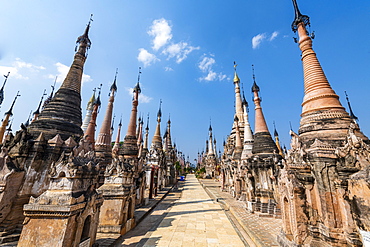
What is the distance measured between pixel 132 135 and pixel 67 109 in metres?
9.01

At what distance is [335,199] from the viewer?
229 inches

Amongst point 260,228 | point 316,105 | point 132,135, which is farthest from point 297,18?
point 132,135

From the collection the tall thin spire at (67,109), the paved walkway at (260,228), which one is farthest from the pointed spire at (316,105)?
the tall thin spire at (67,109)

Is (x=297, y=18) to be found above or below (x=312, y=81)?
above

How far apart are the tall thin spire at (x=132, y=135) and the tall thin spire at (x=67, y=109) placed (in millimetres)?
7410

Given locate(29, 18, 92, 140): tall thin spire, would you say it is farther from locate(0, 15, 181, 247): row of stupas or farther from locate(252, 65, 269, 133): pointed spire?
locate(252, 65, 269, 133): pointed spire

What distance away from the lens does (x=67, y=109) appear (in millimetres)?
9867

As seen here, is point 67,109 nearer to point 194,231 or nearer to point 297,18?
point 194,231

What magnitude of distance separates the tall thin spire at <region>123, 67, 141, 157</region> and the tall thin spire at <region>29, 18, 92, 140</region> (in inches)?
292

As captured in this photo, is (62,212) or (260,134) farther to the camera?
(260,134)

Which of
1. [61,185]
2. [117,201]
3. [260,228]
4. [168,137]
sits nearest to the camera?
[61,185]

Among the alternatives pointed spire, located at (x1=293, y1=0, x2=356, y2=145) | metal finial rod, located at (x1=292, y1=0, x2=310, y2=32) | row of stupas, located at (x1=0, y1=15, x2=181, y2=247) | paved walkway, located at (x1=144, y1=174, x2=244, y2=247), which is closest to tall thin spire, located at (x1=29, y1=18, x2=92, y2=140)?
row of stupas, located at (x1=0, y1=15, x2=181, y2=247)

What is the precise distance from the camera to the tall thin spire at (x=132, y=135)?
17.2 metres

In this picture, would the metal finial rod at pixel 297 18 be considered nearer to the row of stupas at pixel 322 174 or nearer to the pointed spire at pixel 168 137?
the row of stupas at pixel 322 174
